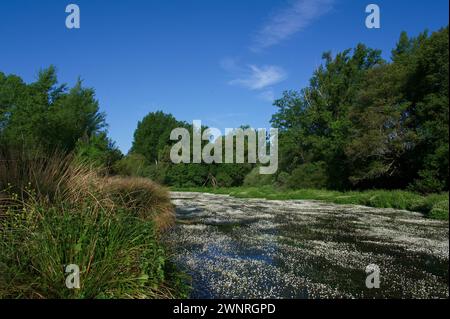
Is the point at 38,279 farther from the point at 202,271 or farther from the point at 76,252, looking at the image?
the point at 202,271

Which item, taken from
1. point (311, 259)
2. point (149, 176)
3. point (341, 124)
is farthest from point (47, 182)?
point (341, 124)

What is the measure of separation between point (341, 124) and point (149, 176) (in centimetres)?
2175

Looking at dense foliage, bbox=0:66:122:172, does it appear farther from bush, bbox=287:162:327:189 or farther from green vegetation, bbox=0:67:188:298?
green vegetation, bbox=0:67:188:298

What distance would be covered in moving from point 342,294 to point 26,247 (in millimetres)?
4361

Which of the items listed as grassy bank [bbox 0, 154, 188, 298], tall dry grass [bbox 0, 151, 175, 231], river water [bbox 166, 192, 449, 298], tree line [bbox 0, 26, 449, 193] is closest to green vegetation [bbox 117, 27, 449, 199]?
tree line [bbox 0, 26, 449, 193]

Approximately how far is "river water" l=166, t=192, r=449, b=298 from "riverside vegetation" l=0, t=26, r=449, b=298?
3.21ft

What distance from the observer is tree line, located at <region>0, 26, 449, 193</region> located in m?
17.7

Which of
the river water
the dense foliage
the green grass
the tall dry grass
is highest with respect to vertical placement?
the dense foliage

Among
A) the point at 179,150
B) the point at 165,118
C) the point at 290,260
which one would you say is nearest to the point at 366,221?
the point at 290,260

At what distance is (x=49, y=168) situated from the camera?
614 centimetres

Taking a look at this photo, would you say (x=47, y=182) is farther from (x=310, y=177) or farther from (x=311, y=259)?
(x=310, y=177)

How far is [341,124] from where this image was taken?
38688 millimetres

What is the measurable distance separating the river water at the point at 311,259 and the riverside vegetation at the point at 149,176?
3.21ft

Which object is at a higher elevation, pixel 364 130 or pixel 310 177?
pixel 364 130
